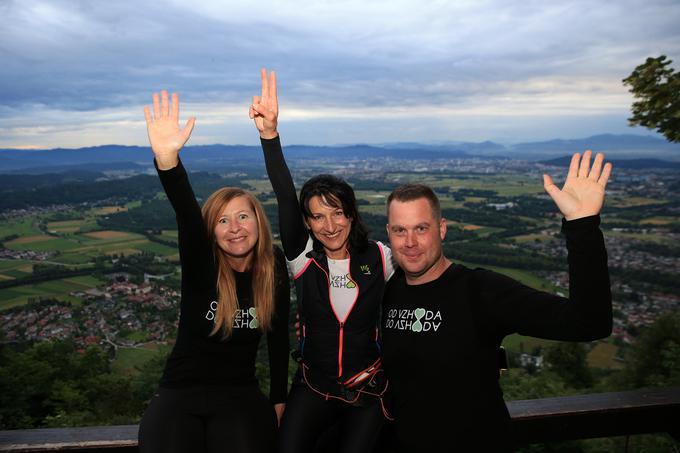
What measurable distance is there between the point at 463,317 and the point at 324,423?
96cm

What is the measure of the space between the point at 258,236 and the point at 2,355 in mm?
18030

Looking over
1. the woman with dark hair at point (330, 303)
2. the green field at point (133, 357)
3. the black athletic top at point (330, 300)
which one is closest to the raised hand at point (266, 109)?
the woman with dark hair at point (330, 303)

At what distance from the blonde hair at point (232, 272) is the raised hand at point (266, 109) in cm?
49

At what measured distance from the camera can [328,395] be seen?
236cm

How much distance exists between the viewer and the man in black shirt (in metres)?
1.62

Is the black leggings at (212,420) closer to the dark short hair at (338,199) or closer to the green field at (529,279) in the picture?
the dark short hair at (338,199)

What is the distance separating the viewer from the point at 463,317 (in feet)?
6.47

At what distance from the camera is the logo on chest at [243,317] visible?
2.44 metres

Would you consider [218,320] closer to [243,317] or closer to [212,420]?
[243,317]

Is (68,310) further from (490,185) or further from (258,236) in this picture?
(490,185)

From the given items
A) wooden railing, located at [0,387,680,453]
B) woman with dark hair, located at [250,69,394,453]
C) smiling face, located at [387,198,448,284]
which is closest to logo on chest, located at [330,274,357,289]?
woman with dark hair, located at [250,69,394,453]

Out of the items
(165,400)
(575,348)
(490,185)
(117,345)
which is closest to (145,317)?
(117,345)

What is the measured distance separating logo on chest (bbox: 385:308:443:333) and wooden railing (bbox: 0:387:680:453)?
514 millimetres

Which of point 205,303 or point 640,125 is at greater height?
point 640,125
